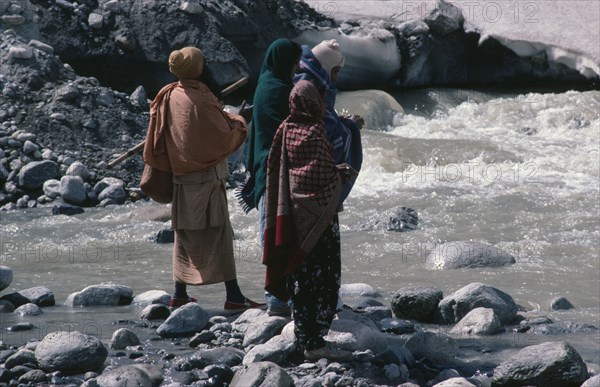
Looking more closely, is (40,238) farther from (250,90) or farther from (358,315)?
(250,90)

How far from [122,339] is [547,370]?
206 cm

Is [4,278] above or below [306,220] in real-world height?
below

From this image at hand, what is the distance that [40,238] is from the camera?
31.3 feet

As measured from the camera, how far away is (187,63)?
5781 mm

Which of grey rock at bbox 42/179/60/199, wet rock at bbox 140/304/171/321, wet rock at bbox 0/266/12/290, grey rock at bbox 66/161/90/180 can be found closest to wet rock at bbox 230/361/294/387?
wet rock at bbox 140/304/171/321

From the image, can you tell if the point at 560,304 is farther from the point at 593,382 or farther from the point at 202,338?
the point at 202,338

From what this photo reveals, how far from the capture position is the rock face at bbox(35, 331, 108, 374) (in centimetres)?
474

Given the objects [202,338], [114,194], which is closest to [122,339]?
[202,338]

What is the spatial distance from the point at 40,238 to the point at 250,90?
7.31 m

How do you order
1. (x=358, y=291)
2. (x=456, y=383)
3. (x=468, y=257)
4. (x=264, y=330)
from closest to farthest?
(x=456, y=383), (x=264, y=330), (x=358, y=291), (x=468, y=257)

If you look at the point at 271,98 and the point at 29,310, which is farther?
the point at 29,310

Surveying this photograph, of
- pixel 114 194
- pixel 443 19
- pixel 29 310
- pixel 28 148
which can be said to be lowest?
pixel 29 310

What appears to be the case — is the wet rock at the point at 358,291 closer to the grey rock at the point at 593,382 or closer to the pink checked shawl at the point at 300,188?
the pink checked shawl at the point at 300,188

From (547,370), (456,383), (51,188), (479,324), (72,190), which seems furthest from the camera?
(51,188)
